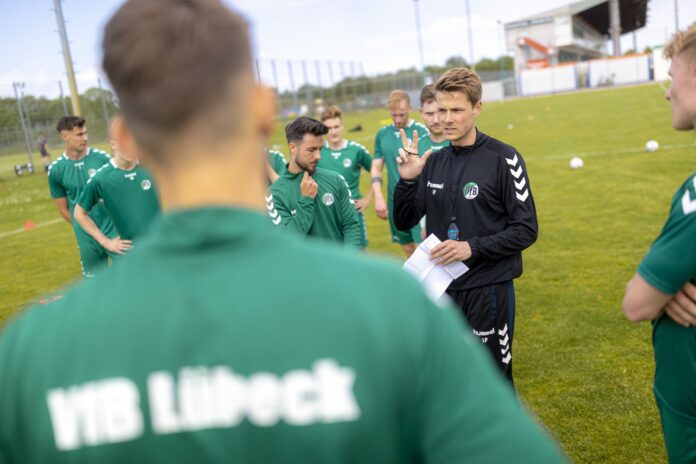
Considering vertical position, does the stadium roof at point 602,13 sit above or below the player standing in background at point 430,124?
above

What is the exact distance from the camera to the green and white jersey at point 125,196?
590 cm

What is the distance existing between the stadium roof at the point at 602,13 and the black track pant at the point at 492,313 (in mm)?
80866

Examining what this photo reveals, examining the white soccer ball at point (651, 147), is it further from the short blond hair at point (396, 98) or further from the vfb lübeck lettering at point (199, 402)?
the vfb lübeck lettering at point (199, 402)

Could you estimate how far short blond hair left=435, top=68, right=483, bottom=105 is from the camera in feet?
13.4

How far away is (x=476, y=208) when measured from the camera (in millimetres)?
3902

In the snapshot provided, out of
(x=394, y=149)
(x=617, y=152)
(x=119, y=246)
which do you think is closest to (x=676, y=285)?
(x=119, y=246)

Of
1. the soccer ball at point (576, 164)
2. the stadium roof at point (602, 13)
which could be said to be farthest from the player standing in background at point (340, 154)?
the stadium roof at point (602, 13)

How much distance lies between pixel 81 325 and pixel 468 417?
61 centimetres

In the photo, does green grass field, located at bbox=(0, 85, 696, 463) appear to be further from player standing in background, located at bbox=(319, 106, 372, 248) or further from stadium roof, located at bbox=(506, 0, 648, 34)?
stadium roof, located at bbox=(506, 0, 648, 34)

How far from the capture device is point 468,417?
36.0 inches

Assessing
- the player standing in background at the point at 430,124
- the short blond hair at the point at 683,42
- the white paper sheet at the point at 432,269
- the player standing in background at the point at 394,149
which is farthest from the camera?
the player standing in background at the point at 394,149

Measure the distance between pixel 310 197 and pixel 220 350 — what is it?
3659mm

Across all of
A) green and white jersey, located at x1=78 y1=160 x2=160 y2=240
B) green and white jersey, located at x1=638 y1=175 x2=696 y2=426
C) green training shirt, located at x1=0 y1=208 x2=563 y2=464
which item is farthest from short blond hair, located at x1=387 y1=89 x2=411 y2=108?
green training shirt, located at x1=0 y1=208 x2=563 y2=464

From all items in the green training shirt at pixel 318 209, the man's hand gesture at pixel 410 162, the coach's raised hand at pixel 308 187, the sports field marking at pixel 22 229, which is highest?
the man's hand gesture at pixel 410 162
